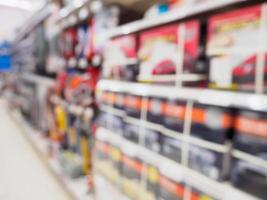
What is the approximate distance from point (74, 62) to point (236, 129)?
6.71 ft

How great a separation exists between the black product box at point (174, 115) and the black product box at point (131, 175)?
0.34 m

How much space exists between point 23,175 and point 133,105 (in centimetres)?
206

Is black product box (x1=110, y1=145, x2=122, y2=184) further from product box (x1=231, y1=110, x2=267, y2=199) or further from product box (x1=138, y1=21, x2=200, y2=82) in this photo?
product box (x1=231, y1=110, x2=267, y2=199)

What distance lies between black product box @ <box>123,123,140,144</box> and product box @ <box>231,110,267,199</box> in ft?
2.06

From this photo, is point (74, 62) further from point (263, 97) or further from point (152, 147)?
point (263, 97)

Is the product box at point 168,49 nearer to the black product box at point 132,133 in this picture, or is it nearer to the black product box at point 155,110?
the black product box at point 155,110

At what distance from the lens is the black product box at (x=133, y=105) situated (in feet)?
4.83

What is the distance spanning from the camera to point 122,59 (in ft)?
5.53

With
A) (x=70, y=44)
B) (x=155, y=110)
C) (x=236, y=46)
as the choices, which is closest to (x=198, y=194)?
(x=155, y=110)

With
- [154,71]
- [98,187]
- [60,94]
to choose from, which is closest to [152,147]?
[154,71]

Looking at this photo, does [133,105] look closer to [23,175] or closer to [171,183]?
[171,183]

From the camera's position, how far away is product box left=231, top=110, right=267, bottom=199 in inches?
32.5

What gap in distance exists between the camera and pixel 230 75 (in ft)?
3.14

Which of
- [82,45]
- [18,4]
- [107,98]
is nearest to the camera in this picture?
[107,98]
